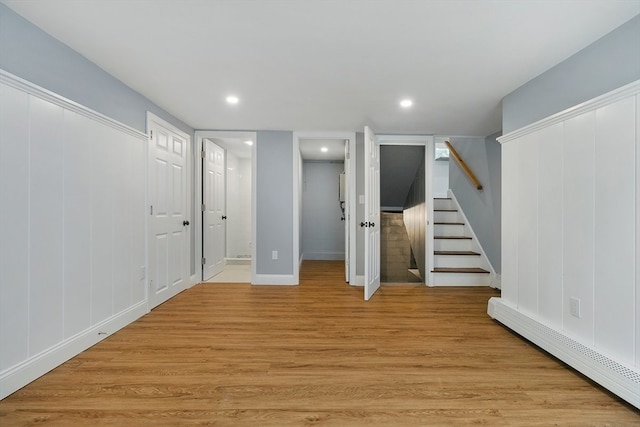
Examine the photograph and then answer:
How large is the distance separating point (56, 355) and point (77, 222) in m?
0.85

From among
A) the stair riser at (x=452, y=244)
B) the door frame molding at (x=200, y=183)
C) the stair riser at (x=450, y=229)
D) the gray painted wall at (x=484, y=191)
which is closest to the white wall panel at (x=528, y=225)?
the gray painted wall at (x=484, y=191)

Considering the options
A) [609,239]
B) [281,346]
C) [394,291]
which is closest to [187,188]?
[281,346]

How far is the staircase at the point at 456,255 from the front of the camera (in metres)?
3.77

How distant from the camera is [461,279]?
3777 mm

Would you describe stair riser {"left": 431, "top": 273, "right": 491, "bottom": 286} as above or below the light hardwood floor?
above

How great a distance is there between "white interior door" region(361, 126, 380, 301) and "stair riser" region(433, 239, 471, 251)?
107 centimetres

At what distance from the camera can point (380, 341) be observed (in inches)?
84.0

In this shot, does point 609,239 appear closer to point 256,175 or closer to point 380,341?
point 380,341

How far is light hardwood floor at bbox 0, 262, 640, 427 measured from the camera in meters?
1.35

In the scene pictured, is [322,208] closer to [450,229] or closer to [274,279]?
[274,279]

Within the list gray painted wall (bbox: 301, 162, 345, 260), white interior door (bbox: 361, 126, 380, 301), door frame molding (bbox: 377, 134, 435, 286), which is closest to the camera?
white interior door (bbox: 361, 126, 380, 301)

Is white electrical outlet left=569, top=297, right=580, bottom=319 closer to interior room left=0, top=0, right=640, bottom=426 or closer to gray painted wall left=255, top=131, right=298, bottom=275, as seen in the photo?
interior room left=0, top=0, right=640, bottom=426

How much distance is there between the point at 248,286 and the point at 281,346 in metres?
1.82

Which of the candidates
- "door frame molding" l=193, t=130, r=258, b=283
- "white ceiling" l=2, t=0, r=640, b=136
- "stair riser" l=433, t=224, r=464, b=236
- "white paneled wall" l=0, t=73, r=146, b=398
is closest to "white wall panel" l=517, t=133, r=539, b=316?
"white ceiling" l=2, t=0, r=640, b=136
